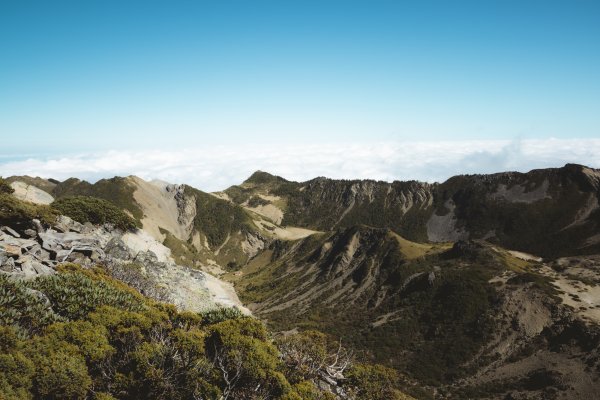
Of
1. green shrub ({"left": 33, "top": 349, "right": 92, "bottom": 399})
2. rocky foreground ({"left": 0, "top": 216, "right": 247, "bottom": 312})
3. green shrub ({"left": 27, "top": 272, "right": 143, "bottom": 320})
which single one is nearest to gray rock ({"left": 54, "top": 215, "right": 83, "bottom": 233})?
rocky foreground ({"left": 0, "top": 216, "right": 247, "bottom": 312})

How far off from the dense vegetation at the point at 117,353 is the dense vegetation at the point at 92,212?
6090 cm

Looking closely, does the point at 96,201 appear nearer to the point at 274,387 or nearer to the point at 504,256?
the point at 274,387

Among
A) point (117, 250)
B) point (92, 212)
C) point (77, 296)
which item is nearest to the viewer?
point (77, 296)

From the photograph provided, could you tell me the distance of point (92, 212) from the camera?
9438 cm

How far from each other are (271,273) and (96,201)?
372 feet

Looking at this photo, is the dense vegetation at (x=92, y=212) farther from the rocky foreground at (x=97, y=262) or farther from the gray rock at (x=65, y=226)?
the gray rock at (x=65, y=226)

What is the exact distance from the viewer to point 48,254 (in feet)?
162

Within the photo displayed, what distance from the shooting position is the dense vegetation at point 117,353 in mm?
23062

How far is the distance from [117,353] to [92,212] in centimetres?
7658

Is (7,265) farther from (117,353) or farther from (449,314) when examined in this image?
(449,314)

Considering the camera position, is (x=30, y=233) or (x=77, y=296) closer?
(x=77, y=296)

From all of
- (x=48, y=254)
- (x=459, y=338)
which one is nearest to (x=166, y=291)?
(x=48, y=254)

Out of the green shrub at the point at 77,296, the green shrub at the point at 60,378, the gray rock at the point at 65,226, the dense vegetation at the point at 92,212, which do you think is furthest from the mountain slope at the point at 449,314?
the green shrub at the point at 60,378

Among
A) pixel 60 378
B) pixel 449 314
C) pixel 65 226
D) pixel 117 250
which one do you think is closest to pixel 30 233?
pixel 65 226
